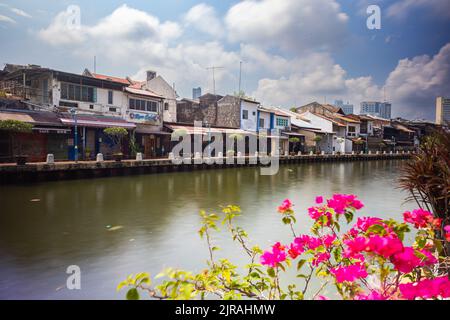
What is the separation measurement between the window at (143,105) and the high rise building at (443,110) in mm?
20738

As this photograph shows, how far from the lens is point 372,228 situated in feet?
5.90

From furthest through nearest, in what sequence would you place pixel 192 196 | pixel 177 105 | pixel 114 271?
pixel 177 105, pixel 192 196, pixel 114 271

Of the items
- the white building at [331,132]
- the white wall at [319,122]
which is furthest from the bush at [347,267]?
the white wall at [319,122]

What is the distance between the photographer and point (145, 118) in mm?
22781

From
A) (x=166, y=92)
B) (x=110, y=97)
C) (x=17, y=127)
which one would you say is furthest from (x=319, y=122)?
(x=17, y=127)

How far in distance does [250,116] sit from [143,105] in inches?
519

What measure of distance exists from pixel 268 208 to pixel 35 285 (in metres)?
7.44

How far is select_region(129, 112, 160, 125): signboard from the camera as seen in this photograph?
22.0 meters

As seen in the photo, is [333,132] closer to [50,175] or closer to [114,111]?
[114,111]

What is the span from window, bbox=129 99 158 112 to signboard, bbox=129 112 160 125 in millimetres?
451

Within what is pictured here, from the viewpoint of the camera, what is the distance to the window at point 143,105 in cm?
2219

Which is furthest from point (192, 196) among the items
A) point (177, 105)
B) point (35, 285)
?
point (177, 105)

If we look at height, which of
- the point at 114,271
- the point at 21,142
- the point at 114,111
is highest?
the point at 114,111

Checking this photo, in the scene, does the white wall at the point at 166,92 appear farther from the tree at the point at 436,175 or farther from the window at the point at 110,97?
the tree at the point at 436,175
